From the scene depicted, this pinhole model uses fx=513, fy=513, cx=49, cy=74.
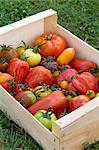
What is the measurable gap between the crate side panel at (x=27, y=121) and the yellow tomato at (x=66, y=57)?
0.46 meters

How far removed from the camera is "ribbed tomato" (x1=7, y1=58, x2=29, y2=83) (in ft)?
9.02

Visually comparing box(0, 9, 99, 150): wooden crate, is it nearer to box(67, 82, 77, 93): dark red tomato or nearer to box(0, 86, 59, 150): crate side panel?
box(0, 86, 59, 150): crate side panel

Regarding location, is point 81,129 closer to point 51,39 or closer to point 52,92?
point 52,92

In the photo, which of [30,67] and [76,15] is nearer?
[30,67]

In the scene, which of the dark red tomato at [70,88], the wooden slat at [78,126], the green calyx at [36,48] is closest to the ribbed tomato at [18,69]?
the green calyx at [36,48]

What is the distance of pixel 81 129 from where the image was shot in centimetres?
236

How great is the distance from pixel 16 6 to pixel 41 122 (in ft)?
4.39

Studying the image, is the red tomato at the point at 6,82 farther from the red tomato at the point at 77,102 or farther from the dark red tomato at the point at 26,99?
the red tomato at the point at 77,102

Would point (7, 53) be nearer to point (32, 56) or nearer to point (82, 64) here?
point (32, 56)

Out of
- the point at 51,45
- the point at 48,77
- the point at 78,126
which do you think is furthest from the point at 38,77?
the point at 78,126

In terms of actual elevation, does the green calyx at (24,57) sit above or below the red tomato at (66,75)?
above

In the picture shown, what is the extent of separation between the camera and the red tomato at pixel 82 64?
2840 millimetres

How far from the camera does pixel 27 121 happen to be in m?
2.48

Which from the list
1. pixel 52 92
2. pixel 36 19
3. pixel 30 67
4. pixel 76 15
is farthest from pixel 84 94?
pixel 76 15
